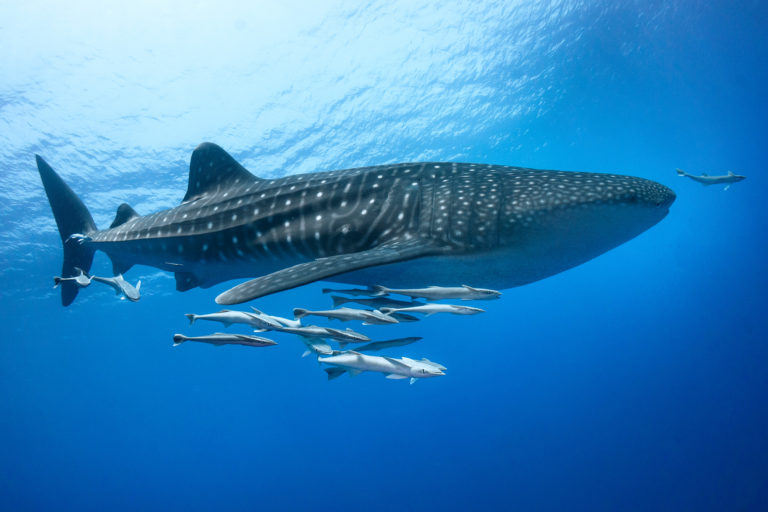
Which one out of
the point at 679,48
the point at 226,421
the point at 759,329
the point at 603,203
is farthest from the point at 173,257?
the point at 226,421

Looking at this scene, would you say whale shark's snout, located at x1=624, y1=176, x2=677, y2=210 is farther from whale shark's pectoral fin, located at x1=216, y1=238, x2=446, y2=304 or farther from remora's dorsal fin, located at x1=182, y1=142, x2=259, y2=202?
remora's dorsal fin, located at x1=182, y1=142, x2=259, y2=202

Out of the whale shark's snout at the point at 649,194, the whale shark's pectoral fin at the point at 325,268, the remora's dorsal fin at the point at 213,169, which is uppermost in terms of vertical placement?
the remora's dorsal fin at the point at 213,169

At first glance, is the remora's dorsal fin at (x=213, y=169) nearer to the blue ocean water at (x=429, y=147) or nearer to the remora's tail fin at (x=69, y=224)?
the remora's tail fin at (x=69, y=224)

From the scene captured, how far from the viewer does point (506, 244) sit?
3.31 meters

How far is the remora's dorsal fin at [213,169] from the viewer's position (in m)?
5.41

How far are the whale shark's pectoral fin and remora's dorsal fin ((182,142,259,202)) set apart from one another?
9.29 ft

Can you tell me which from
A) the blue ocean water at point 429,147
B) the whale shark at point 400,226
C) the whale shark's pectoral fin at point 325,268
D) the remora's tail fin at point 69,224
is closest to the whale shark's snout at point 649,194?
the whale shark at point 400,226

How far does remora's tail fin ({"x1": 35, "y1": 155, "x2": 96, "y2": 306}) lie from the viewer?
6.02 meters

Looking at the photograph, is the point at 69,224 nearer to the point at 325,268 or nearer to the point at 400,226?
the point at 325,268

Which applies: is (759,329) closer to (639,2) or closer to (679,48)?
(679,48)

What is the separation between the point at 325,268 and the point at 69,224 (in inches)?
226

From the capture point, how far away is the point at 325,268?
302 centimetres

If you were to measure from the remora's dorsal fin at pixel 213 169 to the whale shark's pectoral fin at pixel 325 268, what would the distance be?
2.83 meters

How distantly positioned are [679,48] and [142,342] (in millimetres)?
56576
